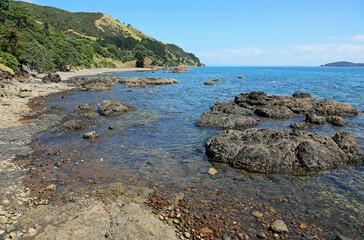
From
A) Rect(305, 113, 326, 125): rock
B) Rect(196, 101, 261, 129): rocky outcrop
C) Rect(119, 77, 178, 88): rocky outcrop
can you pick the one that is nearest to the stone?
Rect(119, 77, 178, 88): rocky outcrop

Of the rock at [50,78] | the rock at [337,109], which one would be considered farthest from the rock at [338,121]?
the rock at [50,78]

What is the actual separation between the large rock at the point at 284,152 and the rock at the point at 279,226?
4254mm

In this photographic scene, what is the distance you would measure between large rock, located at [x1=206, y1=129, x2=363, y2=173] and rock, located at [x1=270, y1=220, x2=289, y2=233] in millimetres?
4254

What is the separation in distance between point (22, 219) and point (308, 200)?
10762 millimetres

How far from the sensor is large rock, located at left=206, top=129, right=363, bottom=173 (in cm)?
1148

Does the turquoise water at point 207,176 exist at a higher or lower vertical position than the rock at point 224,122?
lower

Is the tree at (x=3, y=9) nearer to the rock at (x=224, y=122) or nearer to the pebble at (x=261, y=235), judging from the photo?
the rock at (x=224, y=122)

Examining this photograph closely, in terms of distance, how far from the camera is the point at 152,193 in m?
8.93

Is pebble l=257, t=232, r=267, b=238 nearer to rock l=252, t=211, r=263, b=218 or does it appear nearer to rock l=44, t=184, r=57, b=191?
rock l=252, t=211, r=263, b=218

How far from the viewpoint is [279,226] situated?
22.9 feet

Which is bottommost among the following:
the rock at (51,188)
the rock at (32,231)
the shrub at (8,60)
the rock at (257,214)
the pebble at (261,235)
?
the rock at (257,214)

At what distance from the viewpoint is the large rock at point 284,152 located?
11477mm

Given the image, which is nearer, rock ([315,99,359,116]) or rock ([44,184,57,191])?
rock ([44,184,57,191])

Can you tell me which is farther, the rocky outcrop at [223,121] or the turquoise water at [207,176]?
A: the rocky outcrop at [223,121]
